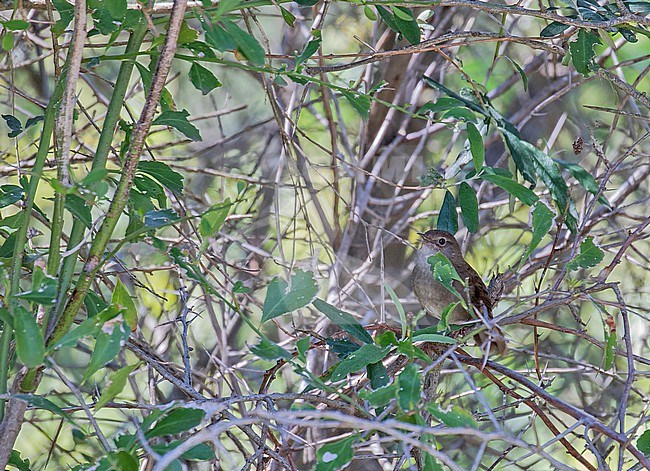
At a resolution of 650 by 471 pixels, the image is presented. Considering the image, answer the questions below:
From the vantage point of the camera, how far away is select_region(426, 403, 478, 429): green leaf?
102cm

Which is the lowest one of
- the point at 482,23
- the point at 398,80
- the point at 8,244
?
the point at 8,244

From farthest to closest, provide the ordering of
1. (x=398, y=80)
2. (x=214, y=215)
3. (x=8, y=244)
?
(x=398, y=80), (x=8, y=244), (x=214, y=215)

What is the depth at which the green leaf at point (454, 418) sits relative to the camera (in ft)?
3.35

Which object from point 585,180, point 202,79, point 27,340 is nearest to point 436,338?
point 27,340

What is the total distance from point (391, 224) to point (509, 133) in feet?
4.83

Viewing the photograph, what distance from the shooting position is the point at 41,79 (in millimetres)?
3404

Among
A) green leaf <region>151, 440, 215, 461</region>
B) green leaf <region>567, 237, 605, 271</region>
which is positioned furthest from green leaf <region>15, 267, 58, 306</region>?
green leaf <region>567, 237, 605, 271</region>

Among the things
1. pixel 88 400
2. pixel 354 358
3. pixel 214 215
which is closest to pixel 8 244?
pixel 214 215

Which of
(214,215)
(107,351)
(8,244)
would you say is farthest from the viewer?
(8,244)

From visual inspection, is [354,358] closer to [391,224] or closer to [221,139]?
[391,224]

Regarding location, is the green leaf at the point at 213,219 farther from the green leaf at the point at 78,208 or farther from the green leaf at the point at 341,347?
the green leaf at the point at 341,347

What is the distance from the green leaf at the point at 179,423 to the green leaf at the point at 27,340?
181mm

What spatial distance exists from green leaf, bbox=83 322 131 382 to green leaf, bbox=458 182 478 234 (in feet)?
3.16

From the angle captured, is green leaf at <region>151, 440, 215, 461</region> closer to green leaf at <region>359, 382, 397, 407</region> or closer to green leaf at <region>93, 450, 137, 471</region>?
green leaf at <region>93, 450, 137, 471</region>
